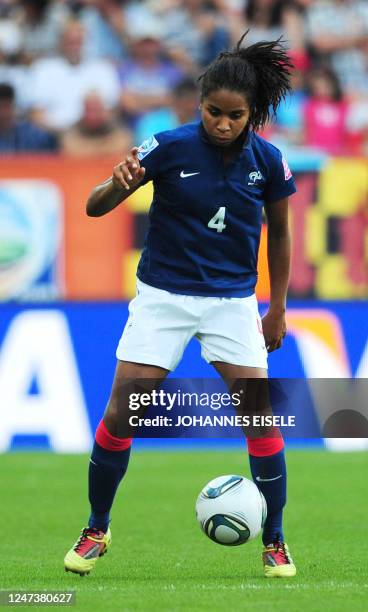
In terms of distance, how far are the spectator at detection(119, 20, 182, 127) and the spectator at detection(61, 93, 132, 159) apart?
0.45 meters

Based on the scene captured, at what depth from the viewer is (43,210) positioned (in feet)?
41.2

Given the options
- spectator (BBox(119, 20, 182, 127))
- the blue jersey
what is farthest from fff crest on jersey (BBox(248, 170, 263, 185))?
spectator (BBox(119, 20, 182, 127))

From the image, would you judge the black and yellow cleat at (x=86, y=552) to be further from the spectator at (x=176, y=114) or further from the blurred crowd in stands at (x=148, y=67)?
the spectator at (x=176, y=114)

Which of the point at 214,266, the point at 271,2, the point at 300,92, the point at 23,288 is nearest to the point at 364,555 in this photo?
the point at 214,266

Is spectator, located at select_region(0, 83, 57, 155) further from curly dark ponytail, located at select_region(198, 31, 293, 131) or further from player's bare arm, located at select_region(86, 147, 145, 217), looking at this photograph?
player's bare arm, located at select_region(86, 147, 145, 217)

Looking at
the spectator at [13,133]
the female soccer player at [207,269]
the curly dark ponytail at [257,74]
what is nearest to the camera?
the curly dark ponytail at [257,74]

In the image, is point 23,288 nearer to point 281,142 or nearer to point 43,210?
point 43,210

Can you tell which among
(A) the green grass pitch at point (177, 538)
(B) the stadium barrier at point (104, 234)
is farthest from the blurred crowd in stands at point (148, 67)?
(A) the green grass pitch at point (177, 538)

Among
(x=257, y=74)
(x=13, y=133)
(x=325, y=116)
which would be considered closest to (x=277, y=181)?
(x=257, y=74)

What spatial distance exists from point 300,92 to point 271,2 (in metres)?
1.42

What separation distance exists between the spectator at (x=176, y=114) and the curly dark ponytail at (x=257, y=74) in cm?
727

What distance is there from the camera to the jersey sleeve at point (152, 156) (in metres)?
5.40

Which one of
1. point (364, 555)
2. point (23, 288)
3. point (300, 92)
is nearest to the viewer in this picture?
point (364, 555)

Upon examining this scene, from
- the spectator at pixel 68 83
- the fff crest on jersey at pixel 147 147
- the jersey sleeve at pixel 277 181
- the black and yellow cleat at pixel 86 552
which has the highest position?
the fff crest on jersey at pixel 147 147
